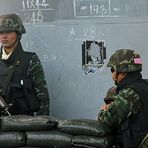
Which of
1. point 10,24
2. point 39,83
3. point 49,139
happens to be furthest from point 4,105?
point 10,24

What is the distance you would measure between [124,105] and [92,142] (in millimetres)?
468

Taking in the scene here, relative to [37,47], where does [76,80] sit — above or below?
below

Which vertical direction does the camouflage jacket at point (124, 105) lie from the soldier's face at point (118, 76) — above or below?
below

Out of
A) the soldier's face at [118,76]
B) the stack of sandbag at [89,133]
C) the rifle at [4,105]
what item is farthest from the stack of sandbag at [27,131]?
the soldier's face at [118,76]

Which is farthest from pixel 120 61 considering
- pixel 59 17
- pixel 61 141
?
pixel 59 17

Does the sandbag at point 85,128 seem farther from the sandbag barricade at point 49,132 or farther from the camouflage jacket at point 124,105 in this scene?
the camouflage jacket at point 124,105

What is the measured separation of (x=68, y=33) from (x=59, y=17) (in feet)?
0.69

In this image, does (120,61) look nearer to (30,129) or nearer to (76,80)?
(30,129)

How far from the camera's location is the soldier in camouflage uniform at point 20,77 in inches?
194

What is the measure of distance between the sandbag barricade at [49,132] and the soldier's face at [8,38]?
0.91m

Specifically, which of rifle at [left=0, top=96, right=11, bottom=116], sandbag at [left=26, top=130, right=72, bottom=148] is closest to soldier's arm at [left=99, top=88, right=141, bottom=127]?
sandbag at [left=26, top=130, right=72, bottom=148]

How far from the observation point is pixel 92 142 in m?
4.16

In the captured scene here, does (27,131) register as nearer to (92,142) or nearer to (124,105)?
(92,142)

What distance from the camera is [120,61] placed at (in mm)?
4090
